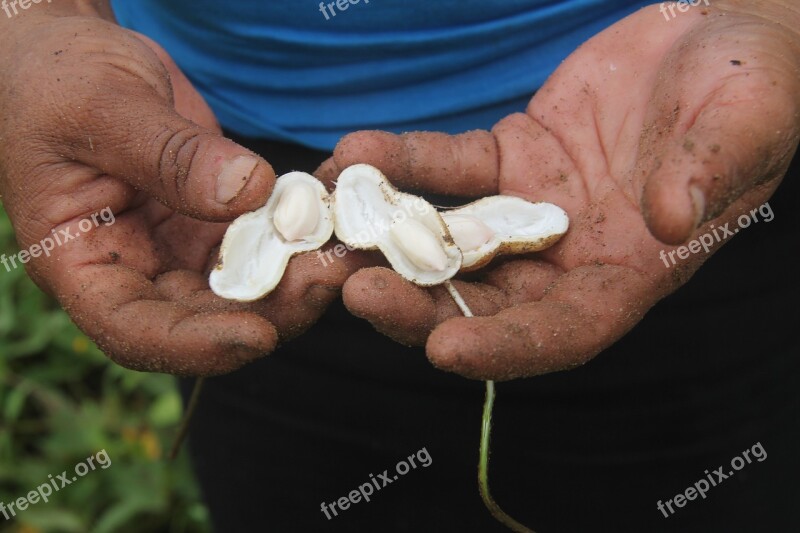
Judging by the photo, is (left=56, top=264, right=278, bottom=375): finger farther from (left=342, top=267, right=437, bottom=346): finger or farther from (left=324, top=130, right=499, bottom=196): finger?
(left=324, top=130, right=499, bottom=196): finger

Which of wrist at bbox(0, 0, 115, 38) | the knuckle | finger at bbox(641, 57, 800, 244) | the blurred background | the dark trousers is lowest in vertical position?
the blurred background

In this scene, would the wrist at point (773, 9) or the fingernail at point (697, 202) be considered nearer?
the fingernail at point (697, 202)

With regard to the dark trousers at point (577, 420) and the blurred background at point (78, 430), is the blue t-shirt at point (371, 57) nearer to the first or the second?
the dark trousers at point (577, 420)

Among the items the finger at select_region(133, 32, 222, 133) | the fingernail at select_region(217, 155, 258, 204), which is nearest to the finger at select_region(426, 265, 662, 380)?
the fingernail at select_region(217, 155, 258, 204)

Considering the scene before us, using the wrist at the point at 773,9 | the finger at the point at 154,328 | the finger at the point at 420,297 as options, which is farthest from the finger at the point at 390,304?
the wrist at the point at 773,9

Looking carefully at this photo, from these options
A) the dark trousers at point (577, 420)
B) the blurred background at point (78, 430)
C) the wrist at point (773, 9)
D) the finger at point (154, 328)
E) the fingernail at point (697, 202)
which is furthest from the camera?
the blurred background at point (78, 430)

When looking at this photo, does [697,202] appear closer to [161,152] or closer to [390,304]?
[390,304]

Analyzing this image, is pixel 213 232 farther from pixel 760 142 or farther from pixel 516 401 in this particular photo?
pixel 760 142

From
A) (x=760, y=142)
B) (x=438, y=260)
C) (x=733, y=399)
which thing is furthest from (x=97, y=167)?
(x=733, y=399)
